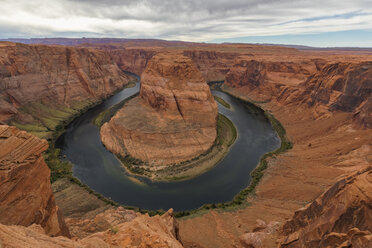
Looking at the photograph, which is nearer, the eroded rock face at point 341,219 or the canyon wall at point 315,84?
the eroded rock face at point 341,219

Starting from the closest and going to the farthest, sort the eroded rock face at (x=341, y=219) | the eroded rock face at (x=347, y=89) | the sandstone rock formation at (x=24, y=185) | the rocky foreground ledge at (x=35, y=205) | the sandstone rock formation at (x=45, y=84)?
1. the rocky foreground ledge at (x=35, y=205)
2. the eroded rock face at (x=341, y=219)
3. the sandstone rock formation at (x=24, y=185)
4. the eroded rock face at (x=347, y=89)
5. the sandstone rock formation at (x=45, y=84)

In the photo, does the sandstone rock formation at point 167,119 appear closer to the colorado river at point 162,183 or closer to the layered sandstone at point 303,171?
the colorado river at point 162,183

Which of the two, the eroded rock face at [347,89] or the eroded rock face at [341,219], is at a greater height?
the eroded rock face at [347,89]

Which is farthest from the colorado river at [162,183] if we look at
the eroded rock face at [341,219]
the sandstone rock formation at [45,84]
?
the eroded rock face at [341,219]

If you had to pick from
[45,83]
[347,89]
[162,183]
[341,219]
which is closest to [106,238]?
[341,219]

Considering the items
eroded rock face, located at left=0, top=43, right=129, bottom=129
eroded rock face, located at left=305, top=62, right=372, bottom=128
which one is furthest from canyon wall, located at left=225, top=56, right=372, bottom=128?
eroded rock face, located at left=0, top=43, right=129, bottom=129

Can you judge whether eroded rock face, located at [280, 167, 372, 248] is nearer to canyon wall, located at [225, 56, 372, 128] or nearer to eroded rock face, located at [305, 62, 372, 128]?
eroded rock face, located at [305, 62, 372, 128]

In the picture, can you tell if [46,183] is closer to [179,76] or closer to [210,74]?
[179,76]
